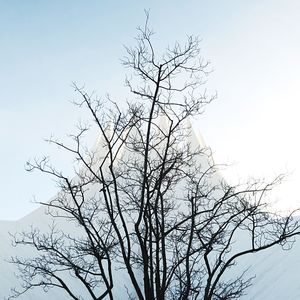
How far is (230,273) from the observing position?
1329 inches

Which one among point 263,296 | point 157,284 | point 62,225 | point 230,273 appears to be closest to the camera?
point 157,284

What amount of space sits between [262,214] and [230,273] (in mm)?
28219

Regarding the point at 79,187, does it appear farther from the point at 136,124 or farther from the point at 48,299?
the point at 48,299

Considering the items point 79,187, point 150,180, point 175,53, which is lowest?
point 150,180

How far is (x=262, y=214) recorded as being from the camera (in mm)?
6953

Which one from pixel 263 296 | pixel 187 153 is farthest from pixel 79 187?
pixel 263 296

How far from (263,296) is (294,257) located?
409cm

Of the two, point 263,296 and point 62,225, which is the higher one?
point 62,225

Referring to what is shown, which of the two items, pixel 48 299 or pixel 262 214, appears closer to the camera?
pixel 262 214

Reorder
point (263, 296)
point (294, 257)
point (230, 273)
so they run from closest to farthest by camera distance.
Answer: point (263, 296)
point (294, 257)
point (230, 273)

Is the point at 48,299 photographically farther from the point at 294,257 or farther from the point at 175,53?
the point at 175,53

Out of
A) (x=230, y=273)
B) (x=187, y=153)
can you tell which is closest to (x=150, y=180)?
(x=187, y=153)

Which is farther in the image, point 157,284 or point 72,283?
point 72,283

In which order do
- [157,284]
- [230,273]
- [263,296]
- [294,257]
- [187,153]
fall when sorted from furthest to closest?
[230,273] → [294,257] → [263,296] → [187,153] → [157,284]
